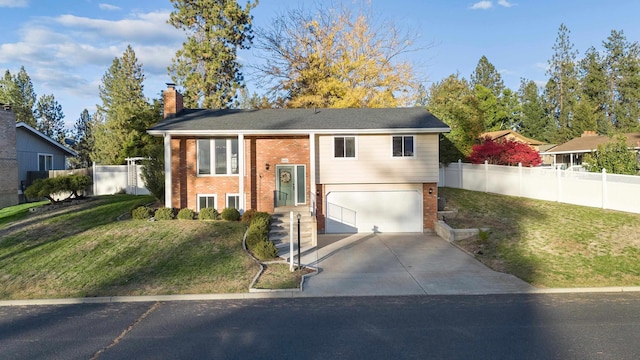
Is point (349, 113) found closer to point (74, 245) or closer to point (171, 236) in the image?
point (171, 236)

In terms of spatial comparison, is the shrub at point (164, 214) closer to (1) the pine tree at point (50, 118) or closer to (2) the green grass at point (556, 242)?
(2) the green grass at point (556, 242)

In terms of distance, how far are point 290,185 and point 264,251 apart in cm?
655

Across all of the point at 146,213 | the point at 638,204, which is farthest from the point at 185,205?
the point at 638,204

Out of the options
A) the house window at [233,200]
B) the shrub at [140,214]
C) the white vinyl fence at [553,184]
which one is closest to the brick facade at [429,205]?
the white vinyl fence at [553,184]

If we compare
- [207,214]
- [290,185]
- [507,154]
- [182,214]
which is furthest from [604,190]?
[182,214]

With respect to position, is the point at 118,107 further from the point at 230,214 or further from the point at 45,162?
the point at 230,214

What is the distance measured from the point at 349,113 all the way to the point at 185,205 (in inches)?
373

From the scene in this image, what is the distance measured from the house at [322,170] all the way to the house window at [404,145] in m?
0.05

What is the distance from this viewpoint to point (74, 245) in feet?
46.7

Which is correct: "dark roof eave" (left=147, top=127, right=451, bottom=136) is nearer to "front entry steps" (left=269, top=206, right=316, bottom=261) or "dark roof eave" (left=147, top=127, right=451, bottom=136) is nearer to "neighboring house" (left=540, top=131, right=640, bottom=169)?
"front entry steps" (left=269, top=206, right=316, bottom=261)

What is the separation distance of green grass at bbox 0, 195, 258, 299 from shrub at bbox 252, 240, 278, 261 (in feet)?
1.49

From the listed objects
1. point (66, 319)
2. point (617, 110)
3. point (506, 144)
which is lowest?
point (66, 319)

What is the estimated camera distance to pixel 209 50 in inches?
1411

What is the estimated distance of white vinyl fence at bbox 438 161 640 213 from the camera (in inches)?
674
